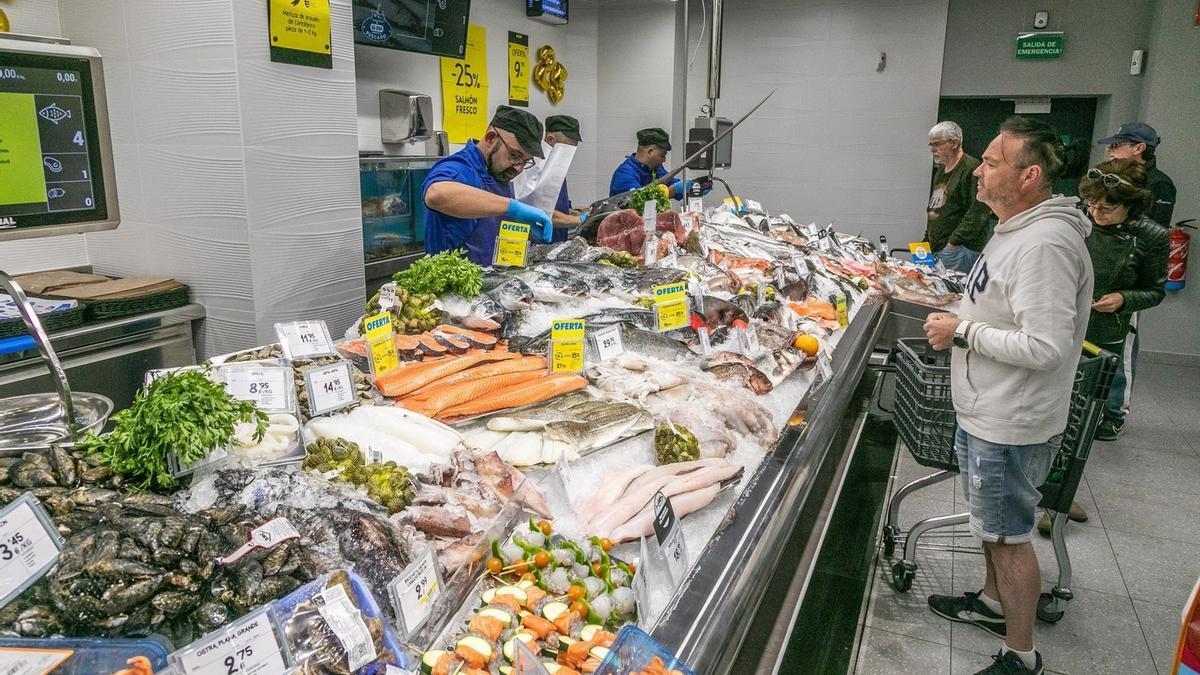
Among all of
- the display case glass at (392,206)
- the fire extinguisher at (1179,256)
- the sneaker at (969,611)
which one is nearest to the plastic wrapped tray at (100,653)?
the sneaker at (969,611)

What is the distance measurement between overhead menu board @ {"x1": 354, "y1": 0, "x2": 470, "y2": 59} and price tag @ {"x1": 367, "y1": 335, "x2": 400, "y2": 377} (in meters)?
3.69

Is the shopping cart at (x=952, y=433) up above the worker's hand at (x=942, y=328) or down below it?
below

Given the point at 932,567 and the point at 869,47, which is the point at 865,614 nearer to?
the point at 932,567

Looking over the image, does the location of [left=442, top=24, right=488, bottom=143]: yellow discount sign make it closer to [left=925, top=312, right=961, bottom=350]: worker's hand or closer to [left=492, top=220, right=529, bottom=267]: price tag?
[left=492, top=220, right=529, bottom=267]: price tag

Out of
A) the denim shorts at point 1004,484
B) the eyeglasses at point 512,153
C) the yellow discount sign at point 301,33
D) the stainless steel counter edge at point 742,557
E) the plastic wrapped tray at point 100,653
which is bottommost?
the denim shorts at point 1004,484

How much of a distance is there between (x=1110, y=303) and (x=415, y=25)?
16.7 feet

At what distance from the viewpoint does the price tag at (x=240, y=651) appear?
1.13 m

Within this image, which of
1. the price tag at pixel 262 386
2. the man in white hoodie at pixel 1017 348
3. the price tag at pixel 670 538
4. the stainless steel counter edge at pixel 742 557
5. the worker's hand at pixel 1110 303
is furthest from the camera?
the worker's hand at pixel 1110 303

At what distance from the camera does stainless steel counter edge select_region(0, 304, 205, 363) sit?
3.29m

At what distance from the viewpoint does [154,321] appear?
12.4ft

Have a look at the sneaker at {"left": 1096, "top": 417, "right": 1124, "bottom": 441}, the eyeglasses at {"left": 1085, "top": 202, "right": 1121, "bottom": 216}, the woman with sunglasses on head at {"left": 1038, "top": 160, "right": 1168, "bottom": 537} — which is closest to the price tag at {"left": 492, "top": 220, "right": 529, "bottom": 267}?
the woman with sunglasses on head at {"left": 1038, "top": 160, "right": 1168, "bottom": 537}

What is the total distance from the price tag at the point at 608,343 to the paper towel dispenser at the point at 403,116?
12.4ft

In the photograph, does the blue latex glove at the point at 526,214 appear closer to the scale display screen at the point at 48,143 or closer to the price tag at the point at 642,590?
the scale display screen at the point at 48,143

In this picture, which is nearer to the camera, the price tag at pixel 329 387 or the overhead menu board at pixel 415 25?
the price tag at pixel 329 387
